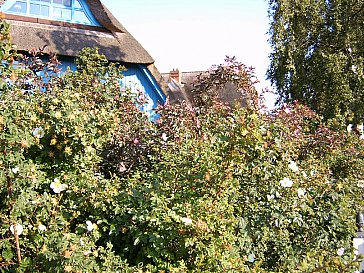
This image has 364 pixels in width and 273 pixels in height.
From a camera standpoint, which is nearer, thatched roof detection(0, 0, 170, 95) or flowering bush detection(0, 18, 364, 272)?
flowering bush detection(0, 18, 364, 272)

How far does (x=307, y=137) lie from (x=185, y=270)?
337 cm

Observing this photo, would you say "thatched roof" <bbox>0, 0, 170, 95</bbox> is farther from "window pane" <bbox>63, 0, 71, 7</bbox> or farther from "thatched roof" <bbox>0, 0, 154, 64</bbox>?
"window pane" <bbox>63, 0, 71, 7</bbox>

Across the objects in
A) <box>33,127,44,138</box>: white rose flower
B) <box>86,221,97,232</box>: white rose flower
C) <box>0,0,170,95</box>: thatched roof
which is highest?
<box>0,0,170,95</box>: thatched roof

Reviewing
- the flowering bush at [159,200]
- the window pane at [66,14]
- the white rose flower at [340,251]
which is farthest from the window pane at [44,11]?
the white rose flower at [340,251]

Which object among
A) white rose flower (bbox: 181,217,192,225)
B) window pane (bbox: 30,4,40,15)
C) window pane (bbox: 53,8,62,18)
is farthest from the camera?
window pane (bbox: 53,8,62,18)

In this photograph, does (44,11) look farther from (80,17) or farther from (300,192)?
(300,192)

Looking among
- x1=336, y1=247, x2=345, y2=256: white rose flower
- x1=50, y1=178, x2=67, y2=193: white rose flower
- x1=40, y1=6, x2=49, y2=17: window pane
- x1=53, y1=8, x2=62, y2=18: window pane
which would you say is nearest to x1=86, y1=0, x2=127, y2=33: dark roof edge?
x1=53, y1=8, x2=62, y2=18: window pane

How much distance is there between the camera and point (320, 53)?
12227 millimetres

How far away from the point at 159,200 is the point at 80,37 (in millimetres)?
7800

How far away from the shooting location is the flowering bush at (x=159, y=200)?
265 centimetres

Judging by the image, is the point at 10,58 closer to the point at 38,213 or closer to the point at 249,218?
the point at 38,213

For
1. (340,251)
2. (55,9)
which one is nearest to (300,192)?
(340,251)

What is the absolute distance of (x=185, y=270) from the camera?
8.54 ft

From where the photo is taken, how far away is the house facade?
30.7 feet
